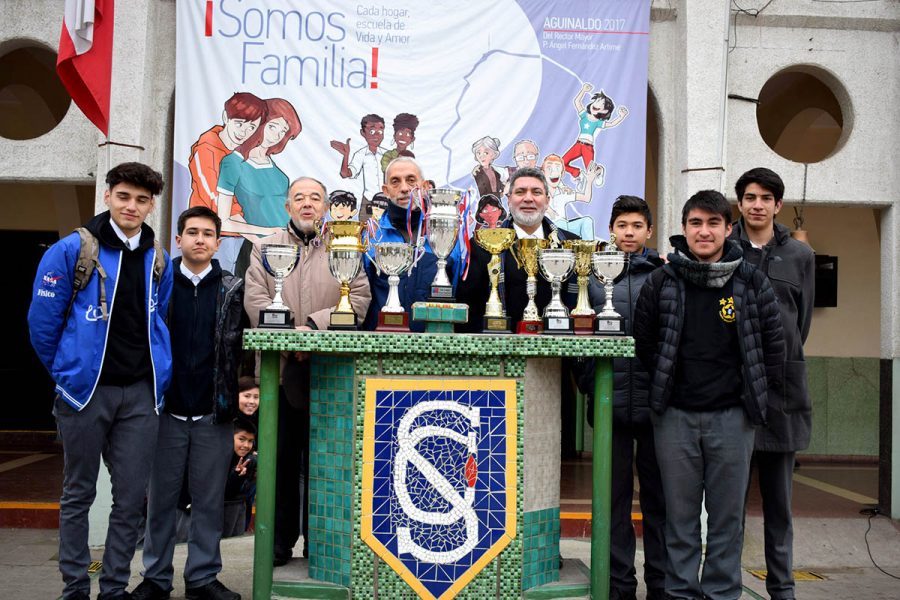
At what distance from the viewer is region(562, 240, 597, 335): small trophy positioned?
3.77 metres

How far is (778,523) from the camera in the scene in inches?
165

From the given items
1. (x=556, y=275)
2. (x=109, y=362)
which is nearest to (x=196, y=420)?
(x=109, y=362)

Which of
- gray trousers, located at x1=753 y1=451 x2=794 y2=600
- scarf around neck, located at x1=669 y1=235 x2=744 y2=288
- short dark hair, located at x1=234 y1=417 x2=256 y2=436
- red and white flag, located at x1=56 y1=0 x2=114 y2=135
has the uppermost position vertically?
red and white flag, located at x1=56 y1=0 x2=114 y2=135

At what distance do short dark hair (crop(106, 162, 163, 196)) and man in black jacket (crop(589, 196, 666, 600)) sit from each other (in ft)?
6.93

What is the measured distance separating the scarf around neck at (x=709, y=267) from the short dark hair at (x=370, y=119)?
3148 millimetres

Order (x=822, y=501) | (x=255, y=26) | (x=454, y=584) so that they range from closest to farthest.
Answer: (x=454, y=584) → (x=255, y=26) → (x=822, y=501)

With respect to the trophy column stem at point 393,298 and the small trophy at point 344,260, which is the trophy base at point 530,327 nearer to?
the trophy column stem at point 393,298

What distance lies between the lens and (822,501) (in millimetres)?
7707

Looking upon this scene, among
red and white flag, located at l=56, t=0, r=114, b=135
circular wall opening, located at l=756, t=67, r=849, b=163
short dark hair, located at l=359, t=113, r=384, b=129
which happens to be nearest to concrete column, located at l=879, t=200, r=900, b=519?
circular wall opening, located at l=756, t=67, r=849, b=163

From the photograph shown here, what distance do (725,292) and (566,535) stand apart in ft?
10.4

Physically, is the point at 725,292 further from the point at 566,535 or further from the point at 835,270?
the point at 835,270

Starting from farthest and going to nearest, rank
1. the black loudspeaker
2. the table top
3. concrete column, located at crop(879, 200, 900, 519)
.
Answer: the black loudspeaker → concrete column, located at crop(879, 200, 900, 519) → the table top

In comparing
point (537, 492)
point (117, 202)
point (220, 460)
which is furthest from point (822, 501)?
point (117, 202)

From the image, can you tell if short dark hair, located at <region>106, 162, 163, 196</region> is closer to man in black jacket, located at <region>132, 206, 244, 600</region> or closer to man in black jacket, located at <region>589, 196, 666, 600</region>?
man in black jacket, located at <region>132, 206, 244, 600</region>
